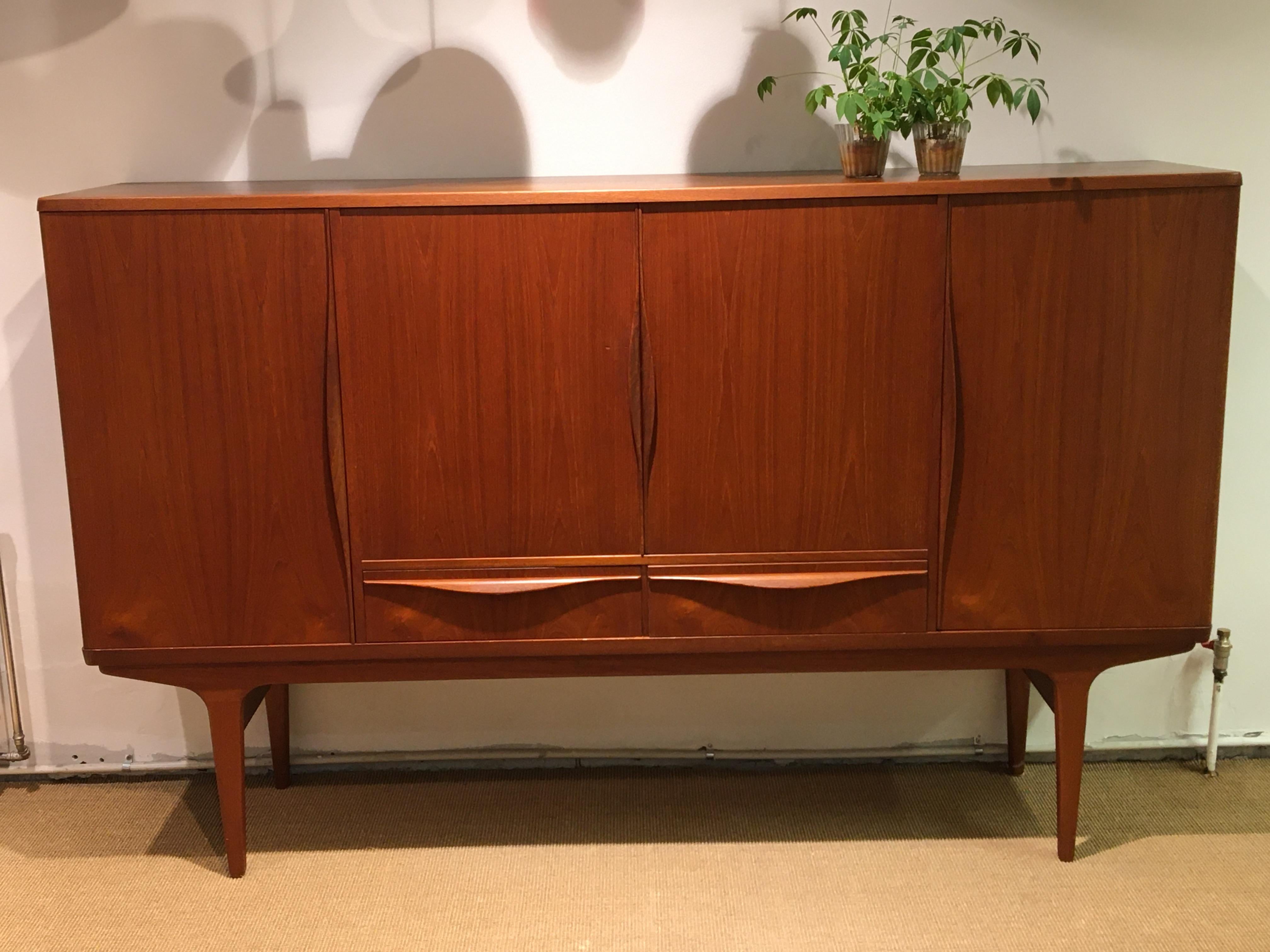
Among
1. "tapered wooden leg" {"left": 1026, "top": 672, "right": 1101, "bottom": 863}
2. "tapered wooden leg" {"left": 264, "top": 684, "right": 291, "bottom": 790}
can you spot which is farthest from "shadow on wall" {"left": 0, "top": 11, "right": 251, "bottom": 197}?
"tapered wooden leg" {"left": 1026, "top": 672, "right": 1101, "bottom": 863}

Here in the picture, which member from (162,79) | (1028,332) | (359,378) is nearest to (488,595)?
(359,378)

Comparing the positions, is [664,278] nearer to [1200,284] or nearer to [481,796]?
[1200,284]

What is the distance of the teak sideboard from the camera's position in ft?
5.92

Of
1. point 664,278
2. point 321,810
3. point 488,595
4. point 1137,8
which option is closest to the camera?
point 664,278

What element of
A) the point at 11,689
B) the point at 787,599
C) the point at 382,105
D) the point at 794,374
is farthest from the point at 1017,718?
the point at 11,689

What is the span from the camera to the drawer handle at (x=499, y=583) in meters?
1.91

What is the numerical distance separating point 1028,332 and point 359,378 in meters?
1.05

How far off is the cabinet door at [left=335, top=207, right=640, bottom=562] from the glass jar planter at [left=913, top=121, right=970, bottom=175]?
0.50 meters

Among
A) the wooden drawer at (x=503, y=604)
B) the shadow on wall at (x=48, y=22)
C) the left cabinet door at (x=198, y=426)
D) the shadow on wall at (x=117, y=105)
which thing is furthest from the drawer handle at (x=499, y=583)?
the shadow on wall at (x=48, y=22)

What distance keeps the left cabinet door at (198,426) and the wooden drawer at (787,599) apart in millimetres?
540

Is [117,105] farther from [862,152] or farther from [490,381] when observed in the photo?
[862,152]

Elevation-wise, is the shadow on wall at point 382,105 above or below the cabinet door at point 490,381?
above

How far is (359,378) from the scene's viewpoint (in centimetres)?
185

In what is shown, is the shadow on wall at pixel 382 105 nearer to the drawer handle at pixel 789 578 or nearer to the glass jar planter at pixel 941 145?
the glass jar planter at pixel 941 145
